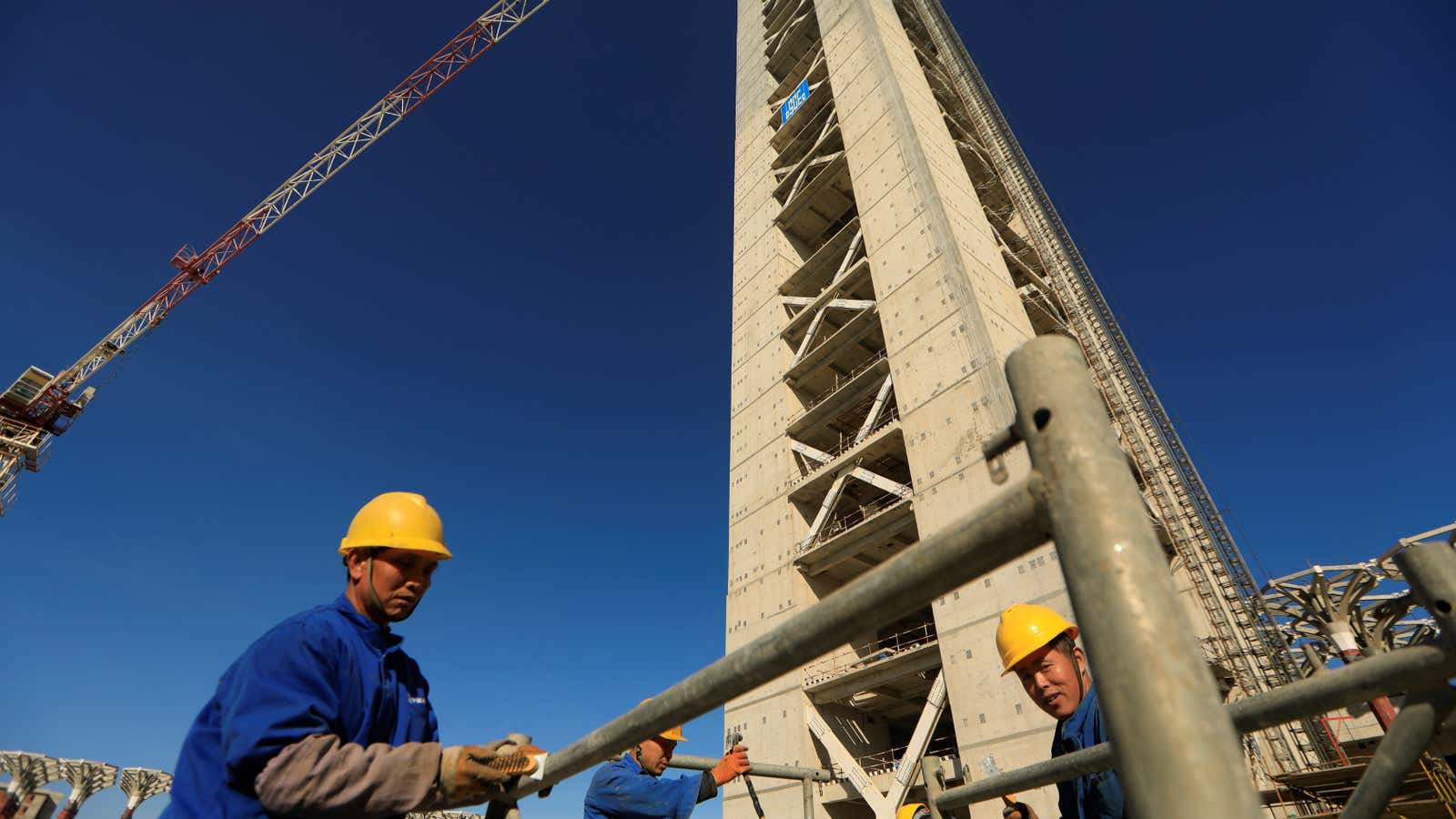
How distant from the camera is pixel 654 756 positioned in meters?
4.69

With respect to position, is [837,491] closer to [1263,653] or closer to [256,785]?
[1263,653]

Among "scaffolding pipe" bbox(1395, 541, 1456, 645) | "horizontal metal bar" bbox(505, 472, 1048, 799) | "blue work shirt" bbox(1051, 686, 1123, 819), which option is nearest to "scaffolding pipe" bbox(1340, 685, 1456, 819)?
"scaffolding pipe" bbox(1395, 541, 1456, 645)

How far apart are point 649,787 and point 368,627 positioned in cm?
288

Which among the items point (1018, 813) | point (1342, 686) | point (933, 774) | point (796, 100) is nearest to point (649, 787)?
point (933, 774)

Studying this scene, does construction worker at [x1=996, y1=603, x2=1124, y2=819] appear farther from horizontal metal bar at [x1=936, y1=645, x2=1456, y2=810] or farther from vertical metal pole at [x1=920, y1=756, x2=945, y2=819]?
horizontal metal bar at [x1=936, y1=645, x2=1456, y2=810]

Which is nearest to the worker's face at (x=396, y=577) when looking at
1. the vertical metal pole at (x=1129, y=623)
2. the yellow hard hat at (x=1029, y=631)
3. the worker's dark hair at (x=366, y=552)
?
the worker's dark hair at (x=366, y=552)

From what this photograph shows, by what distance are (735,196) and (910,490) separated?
18.6 m

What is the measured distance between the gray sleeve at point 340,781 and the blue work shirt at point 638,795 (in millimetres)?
3032

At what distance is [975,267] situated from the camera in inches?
605

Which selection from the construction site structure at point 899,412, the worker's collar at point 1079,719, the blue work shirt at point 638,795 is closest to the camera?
the worker's collar at point 1079,719

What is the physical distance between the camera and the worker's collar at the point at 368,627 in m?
2.16

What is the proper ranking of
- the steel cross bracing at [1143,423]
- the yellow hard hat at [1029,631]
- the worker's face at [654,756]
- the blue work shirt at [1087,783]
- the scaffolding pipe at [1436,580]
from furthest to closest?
the steel cross bracing at [1143,423]
the worker's face at [654,756]
the yellow hard hat at [1029,631]
the blue work shirt at [1087,783]
the scaffolding pipe at [1436,580]

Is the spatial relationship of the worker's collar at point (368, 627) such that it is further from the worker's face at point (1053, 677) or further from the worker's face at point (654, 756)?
the worker's face at point (1053, 677)

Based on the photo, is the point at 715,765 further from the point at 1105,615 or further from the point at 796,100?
the point at 796,100
